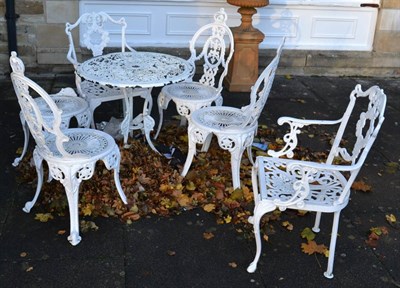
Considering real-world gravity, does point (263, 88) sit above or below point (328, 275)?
above

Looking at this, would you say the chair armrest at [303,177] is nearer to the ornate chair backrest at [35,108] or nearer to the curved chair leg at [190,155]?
the curved chair leg at [190,155]

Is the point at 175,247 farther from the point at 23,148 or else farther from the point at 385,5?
the point at 385,5

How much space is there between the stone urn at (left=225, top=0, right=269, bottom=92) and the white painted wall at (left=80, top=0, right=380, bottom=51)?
77 centimetres

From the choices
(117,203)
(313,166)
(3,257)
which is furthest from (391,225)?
(3,257)

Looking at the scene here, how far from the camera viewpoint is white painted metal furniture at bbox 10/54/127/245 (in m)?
3.23

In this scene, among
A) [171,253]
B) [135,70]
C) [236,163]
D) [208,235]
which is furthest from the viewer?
[135,70]

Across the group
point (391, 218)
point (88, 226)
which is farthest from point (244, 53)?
point (88, 226)

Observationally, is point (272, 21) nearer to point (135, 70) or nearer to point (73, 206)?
point (135, 70)

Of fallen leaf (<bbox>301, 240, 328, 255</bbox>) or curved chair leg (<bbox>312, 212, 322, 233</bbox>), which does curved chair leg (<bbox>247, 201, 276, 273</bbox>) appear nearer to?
fallen leaf (<bbox>301, 240, 328, 255</bbox>)

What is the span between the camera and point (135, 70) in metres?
4.40

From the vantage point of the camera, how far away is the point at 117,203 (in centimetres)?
394

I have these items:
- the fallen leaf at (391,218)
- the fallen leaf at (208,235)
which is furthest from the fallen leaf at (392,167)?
the fallen leaf at (208,235)

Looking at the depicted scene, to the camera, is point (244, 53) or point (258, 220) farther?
point (244, 53)

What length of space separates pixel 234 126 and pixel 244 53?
268cm
